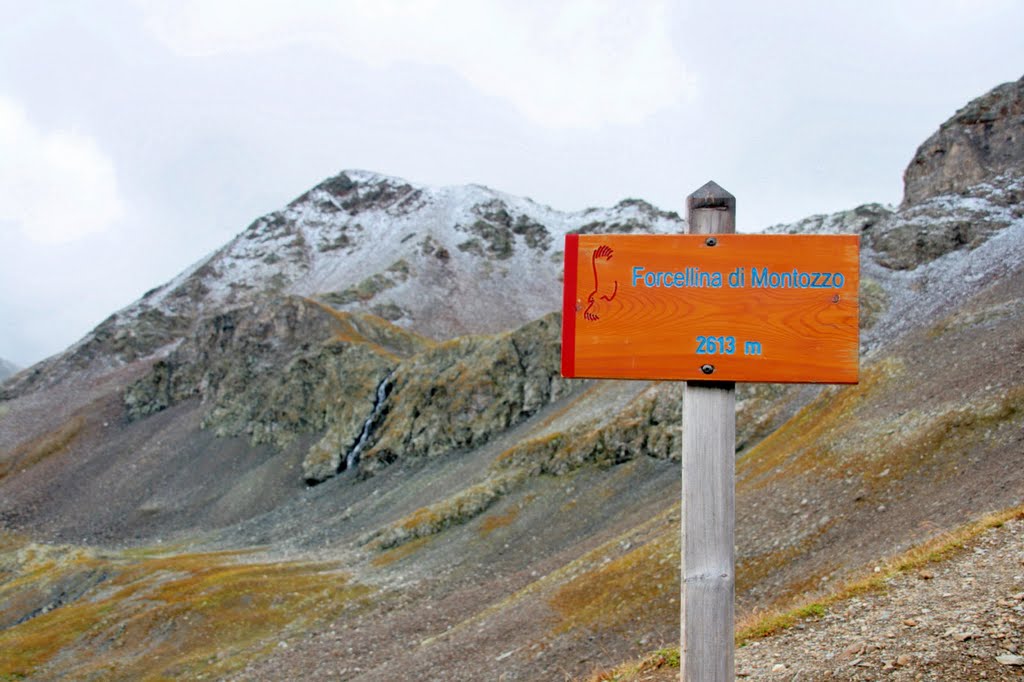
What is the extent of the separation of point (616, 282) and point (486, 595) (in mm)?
26619

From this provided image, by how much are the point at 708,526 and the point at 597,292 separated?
2162 millimetres

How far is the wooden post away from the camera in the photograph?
5809 mm

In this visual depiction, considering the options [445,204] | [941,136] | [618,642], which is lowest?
[618,642]

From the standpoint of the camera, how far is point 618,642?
19031mm

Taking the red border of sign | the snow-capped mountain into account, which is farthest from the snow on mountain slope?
the red border of sign

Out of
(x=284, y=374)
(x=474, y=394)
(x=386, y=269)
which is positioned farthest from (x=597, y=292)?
(x=386, y=269)

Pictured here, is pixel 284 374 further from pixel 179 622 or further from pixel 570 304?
pixel 570 304

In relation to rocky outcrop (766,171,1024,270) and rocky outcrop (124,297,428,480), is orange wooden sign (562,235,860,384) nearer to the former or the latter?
rocky outcrop (766,171,1024,270)

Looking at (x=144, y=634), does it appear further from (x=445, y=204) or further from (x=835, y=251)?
(x=445, y=204)

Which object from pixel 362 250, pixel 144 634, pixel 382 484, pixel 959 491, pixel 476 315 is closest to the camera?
pixel 959 491

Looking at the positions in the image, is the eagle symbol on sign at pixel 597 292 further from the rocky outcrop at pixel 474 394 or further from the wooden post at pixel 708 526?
the rocky outcrop at pixel 474 394

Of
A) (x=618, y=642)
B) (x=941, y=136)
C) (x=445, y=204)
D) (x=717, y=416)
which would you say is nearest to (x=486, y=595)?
(x=618, y=642)

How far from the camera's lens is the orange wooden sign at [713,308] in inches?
230

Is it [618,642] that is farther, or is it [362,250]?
[362,250]
